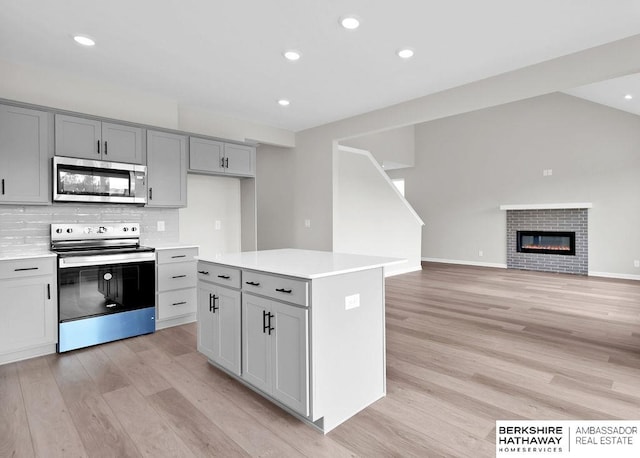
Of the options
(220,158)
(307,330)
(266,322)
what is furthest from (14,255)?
(307,330)

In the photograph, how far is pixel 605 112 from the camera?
6762 mm

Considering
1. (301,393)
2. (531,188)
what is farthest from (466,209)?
(301,393)

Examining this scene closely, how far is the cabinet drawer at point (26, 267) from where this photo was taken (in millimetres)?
2842

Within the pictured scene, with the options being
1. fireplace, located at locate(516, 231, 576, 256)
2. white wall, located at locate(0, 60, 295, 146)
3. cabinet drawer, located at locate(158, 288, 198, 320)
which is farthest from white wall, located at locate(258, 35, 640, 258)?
fireplace, located at locate(516, 231, 576, 256)

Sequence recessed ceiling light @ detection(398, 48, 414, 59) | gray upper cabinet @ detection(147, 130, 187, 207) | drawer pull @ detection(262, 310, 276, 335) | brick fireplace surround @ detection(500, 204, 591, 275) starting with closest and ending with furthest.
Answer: drawer pull @ detection(262, 310, 276, 335) < recessed ceiling light @ detection(398, 48, 414, 59) < gray upper cabinet @ detection(147, 130, 187, 207) < brick fireplace surround @ detection(500, 204, 591, 275)

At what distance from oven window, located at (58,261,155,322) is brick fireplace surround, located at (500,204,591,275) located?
24.7 feet

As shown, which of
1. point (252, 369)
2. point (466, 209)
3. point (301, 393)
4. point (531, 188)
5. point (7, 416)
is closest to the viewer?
point (301, 393)

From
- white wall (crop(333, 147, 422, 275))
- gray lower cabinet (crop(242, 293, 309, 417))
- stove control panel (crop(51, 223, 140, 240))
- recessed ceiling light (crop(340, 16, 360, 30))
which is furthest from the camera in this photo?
white wall (crop(333, 147, 422, 275))

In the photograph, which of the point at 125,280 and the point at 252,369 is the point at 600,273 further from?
the point at 125,280

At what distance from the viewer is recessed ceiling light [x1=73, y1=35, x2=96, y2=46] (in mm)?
2822

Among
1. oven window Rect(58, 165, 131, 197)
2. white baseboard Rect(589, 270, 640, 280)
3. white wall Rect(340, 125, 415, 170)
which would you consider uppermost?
white wall Rect(340, 125, 415, 170)

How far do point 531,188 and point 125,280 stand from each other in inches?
315

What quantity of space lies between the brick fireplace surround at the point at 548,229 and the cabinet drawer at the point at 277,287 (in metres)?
7.37

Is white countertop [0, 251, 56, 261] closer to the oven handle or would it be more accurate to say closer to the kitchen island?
the oven handle
